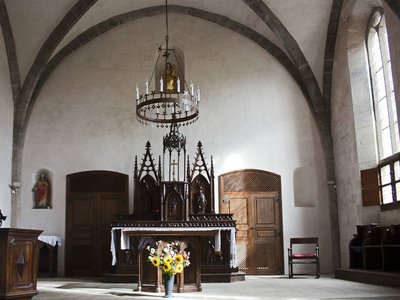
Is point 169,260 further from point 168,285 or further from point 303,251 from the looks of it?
point 303,251

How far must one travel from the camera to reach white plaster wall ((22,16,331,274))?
44.0ft

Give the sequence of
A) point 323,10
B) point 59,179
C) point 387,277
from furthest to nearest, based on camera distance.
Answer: point 59,179
point 323,10
point 387,277

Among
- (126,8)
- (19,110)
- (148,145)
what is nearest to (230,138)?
(148,145)

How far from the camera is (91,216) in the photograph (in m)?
13.3

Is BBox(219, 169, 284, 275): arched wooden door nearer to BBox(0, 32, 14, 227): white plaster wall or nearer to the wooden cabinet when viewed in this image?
BBox(0, 32, 14, 227): white plaster wall

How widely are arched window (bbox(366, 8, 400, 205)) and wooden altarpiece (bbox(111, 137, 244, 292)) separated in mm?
3367

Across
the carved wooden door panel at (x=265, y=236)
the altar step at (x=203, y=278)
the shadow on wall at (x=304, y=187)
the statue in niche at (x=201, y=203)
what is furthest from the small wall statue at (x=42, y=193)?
the shadow on wall at (x=304, y=187)

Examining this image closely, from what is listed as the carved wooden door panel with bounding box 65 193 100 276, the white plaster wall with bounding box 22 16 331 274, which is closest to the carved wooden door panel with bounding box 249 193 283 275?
the white plaster wall with bounding box 22 16 331 274

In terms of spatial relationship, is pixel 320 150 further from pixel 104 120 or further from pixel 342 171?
pixel 104 120

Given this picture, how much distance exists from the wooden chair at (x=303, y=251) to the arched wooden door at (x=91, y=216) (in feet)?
13.9

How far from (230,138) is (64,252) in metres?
5.03

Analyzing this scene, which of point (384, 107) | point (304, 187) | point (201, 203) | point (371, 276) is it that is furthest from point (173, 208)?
point (384, 107)

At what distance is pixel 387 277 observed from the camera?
8.92 m

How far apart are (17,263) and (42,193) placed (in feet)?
21.3
